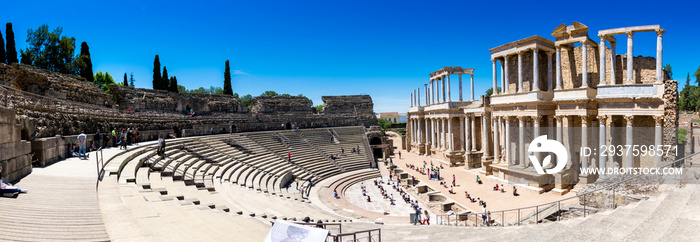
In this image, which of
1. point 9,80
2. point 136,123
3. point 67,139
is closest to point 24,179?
point 67,139

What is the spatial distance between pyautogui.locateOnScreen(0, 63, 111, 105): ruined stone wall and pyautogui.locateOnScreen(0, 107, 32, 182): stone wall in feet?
51.7

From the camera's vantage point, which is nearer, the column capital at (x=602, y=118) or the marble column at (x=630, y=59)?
the marble column at (x=630, y=59)

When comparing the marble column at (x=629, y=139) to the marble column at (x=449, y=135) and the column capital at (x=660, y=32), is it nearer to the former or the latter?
the column capital at (x=660, y=32)

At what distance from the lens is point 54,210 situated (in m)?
6.20

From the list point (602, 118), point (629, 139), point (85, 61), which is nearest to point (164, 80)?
point (85, 61)

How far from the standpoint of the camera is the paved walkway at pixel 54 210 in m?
5.15

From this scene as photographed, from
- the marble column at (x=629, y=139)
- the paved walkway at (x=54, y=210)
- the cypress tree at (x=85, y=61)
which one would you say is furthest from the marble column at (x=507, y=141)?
the cypress tree at (x=85, y=61)

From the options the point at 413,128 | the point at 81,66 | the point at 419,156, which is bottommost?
the point at 419,156

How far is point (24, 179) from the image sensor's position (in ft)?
27.7

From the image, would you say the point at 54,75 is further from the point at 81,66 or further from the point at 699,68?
the point at 699,68

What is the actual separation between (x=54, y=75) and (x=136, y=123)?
956 centimetres

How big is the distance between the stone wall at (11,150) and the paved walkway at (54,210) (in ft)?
0.90

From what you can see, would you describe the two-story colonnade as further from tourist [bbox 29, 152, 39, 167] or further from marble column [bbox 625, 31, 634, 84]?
tourist [bbox 29, 152, 39, 167]

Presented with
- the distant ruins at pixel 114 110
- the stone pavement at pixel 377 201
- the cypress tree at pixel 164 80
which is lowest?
the stone pavement at pixel 377 201
